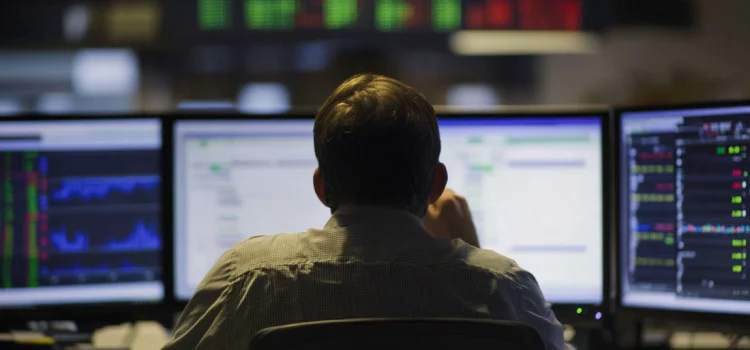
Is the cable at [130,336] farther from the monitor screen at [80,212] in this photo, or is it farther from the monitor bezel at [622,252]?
the monitor bezel at [622,252]

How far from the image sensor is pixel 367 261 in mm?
974

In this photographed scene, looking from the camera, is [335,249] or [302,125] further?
[302,125]

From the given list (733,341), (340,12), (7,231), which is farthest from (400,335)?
(340,12)

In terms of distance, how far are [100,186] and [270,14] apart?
114cm

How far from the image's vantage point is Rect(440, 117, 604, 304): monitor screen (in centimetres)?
161

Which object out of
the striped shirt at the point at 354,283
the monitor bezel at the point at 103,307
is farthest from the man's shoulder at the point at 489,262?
the monitor bezel at the point at 103,307

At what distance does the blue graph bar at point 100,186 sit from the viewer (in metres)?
1.63

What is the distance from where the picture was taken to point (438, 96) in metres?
3.80

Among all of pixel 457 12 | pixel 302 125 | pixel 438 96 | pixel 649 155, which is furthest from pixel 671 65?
pixel 302 125

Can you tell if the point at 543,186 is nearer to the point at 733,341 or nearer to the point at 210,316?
the point at 733,341

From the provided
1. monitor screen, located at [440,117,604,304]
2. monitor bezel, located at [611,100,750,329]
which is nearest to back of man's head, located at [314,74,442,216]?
monitor screen, located at [440,117,604,304]

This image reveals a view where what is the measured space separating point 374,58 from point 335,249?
84.9 inches

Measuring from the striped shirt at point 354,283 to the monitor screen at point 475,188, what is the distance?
1.95ft

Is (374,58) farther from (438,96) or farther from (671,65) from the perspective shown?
(671,65)
